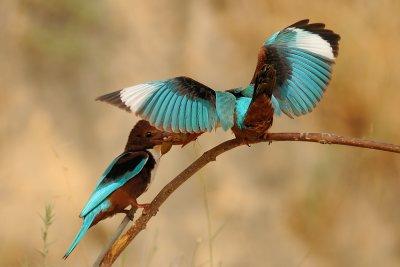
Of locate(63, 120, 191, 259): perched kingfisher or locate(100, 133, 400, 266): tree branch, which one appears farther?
locate(63, 120, 191, 259): perched kingfisher

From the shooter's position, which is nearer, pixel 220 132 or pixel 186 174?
pixel 186 174

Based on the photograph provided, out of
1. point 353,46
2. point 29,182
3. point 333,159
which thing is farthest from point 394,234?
point 29,182

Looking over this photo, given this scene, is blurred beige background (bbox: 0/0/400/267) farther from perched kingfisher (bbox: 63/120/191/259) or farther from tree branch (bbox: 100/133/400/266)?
tree branch (bbox: 100/133/400/266)

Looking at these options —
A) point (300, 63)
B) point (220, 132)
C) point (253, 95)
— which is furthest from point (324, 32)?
point (220, 132)

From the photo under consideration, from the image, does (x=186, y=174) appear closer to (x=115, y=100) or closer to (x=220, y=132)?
(x=115, y=100)

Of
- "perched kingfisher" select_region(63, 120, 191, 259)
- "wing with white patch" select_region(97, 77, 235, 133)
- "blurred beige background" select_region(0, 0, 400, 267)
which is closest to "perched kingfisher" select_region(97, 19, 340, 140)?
"wing with white patch" select_region(97, 77, 235, 133)

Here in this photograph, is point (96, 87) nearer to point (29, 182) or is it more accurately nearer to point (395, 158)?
point (29, 182)

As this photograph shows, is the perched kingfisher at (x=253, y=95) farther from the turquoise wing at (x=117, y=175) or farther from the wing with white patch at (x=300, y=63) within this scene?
the turquoise wing at (x=117, y=175)
